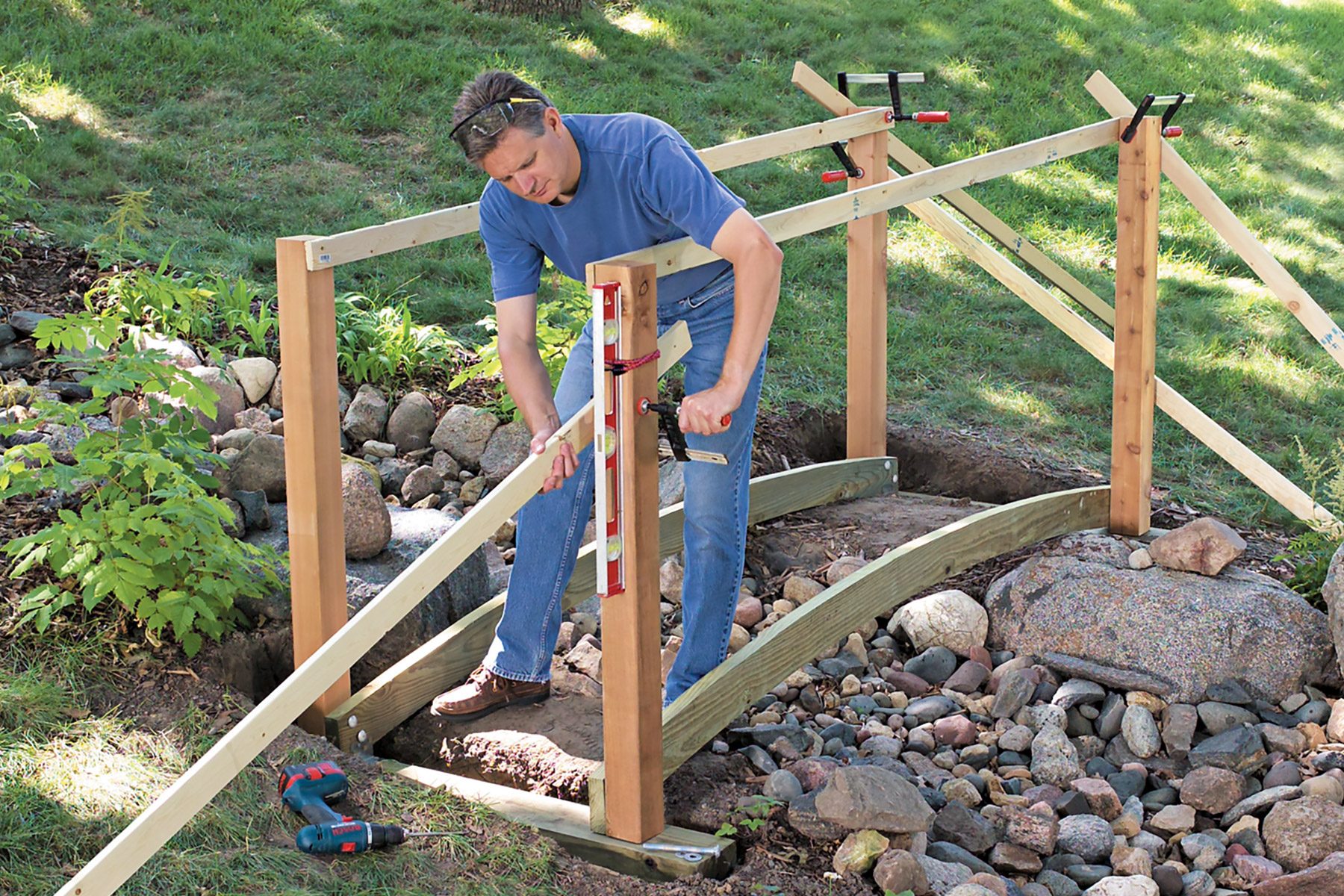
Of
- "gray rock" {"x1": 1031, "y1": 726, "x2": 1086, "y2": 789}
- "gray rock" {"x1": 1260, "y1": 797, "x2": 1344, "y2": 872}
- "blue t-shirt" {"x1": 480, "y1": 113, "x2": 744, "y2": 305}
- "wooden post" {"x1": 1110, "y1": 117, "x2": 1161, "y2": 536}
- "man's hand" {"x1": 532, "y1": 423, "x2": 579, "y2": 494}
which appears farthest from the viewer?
"wooden post" {"x1": 1110, "y1": 117, "x2": 1161, "y2": 536}

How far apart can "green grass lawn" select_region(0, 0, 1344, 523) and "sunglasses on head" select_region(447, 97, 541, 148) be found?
331cm

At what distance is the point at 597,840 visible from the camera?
309 centimetres

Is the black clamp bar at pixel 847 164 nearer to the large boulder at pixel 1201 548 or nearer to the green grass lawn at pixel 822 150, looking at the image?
the green grass lawn at pixel 822 150

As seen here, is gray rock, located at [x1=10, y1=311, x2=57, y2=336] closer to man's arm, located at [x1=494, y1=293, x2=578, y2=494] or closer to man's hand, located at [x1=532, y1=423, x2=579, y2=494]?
man's arm, located at [x1=494, y1=293, x2=578, y2=494]

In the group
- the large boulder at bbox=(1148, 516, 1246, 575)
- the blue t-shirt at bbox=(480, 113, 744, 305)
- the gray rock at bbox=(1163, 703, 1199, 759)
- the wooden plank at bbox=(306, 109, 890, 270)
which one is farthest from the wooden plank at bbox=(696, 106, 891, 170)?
the gray rock at bbox=(1163, 703, 1199, 759)

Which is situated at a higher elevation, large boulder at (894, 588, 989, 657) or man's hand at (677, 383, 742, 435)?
man's hand at (677, 383, 742, 435)

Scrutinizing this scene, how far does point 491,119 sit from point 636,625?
115 centimetres

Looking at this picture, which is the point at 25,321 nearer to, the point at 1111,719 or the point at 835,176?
the point at 835,176

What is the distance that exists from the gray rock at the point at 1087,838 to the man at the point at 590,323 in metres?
0.99

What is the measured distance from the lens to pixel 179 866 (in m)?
2.86

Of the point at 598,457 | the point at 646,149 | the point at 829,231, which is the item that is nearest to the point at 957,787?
the point at 598,457

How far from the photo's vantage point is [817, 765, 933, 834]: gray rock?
321cm

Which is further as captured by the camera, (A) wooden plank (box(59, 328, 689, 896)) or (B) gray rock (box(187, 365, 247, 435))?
(B) gray rock (box(187, 365, 247, 435))

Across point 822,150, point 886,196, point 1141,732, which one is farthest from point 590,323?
point 822,150
